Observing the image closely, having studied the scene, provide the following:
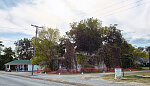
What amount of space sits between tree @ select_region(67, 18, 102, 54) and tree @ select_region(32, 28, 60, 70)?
48.5ft

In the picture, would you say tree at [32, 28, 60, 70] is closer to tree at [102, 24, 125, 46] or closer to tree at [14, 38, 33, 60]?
tree at [102, 24, 125, 46]

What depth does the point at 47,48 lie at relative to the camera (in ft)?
129

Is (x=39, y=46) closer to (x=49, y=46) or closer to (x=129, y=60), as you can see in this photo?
(x=49, y=46)

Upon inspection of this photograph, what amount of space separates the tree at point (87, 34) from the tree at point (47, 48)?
14.8 metres

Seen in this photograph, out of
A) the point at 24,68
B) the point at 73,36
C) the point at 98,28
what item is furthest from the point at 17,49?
the point at 98,28

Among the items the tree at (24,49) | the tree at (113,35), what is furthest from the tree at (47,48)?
the tree at (24,49)

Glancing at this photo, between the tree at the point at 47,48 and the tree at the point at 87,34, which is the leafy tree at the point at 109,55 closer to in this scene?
the tree at the point at 47,48

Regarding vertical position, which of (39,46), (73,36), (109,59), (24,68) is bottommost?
(24,68)

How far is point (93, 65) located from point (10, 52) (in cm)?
4055

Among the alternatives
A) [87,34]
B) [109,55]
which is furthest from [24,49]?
[109,55]

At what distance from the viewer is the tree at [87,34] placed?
53219mm

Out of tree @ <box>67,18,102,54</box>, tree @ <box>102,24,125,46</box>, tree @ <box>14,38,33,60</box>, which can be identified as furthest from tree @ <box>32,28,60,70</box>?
tree @ <box>14,38,33,60</box>

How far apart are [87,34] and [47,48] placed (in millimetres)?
17799

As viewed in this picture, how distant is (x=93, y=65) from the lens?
39.1 meters
